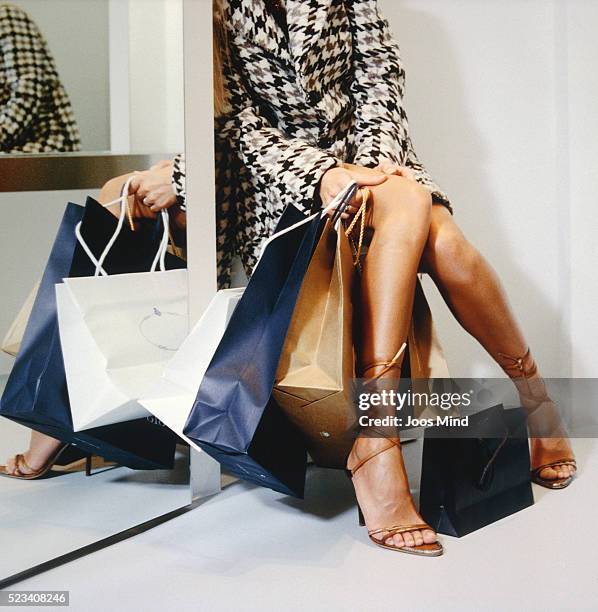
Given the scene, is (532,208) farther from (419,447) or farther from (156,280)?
(156,280)

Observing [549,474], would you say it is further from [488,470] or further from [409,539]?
[409,539]

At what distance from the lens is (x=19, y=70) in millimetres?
858

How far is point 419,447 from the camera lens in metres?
1.57

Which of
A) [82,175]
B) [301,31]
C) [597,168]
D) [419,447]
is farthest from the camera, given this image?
[597,168]

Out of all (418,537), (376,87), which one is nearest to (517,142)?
(376,87)

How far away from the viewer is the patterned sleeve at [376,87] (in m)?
1.32

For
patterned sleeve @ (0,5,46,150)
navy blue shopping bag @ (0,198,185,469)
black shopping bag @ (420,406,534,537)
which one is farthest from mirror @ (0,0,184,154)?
black shopping bag @ (420,406,534,537)

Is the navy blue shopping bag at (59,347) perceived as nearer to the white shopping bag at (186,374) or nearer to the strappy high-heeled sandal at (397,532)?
the white shopping bag at (186,374)

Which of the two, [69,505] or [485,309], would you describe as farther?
[485,309]

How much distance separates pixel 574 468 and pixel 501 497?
26cm

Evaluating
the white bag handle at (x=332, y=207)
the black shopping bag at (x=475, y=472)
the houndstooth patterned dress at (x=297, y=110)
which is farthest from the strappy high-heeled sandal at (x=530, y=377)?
the white bag handle at (x=332, y=207)

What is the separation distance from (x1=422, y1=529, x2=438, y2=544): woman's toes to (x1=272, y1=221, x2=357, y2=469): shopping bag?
0.52 feet

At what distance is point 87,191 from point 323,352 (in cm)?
37

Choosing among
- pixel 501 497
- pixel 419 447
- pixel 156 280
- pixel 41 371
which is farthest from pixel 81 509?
pixel 419 447
